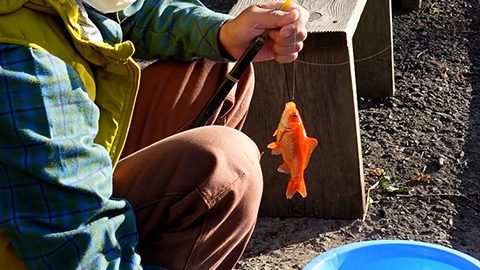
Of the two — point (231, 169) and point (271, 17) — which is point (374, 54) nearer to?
point (271, 17)

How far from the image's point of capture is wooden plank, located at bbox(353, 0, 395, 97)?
405cm

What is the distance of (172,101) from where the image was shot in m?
2.42

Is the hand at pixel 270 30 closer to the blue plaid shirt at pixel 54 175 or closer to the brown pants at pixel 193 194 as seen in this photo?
the brown pants at pixel 193 194

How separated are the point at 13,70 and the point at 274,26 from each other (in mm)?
764

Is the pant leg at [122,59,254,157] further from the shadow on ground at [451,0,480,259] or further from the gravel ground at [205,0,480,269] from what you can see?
the shadow on ground at [451,0,480,259]

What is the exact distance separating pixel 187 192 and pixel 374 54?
87.3 inches

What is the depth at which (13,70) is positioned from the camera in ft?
5.99

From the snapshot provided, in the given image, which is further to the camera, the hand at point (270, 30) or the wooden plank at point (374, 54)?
the wooden plank at point (374, 54)

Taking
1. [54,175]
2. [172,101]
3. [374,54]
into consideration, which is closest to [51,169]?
[54,175]

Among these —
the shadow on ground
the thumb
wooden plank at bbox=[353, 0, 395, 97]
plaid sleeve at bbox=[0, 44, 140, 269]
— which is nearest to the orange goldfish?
the thumb

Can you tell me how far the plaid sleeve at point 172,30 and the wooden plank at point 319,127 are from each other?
1.77 ft

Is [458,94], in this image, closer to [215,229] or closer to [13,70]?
[215,229]

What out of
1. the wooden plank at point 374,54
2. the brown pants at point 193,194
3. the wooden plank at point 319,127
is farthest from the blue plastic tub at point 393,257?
the wooden plank at point 374,54

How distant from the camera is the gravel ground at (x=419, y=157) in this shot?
310 cm
